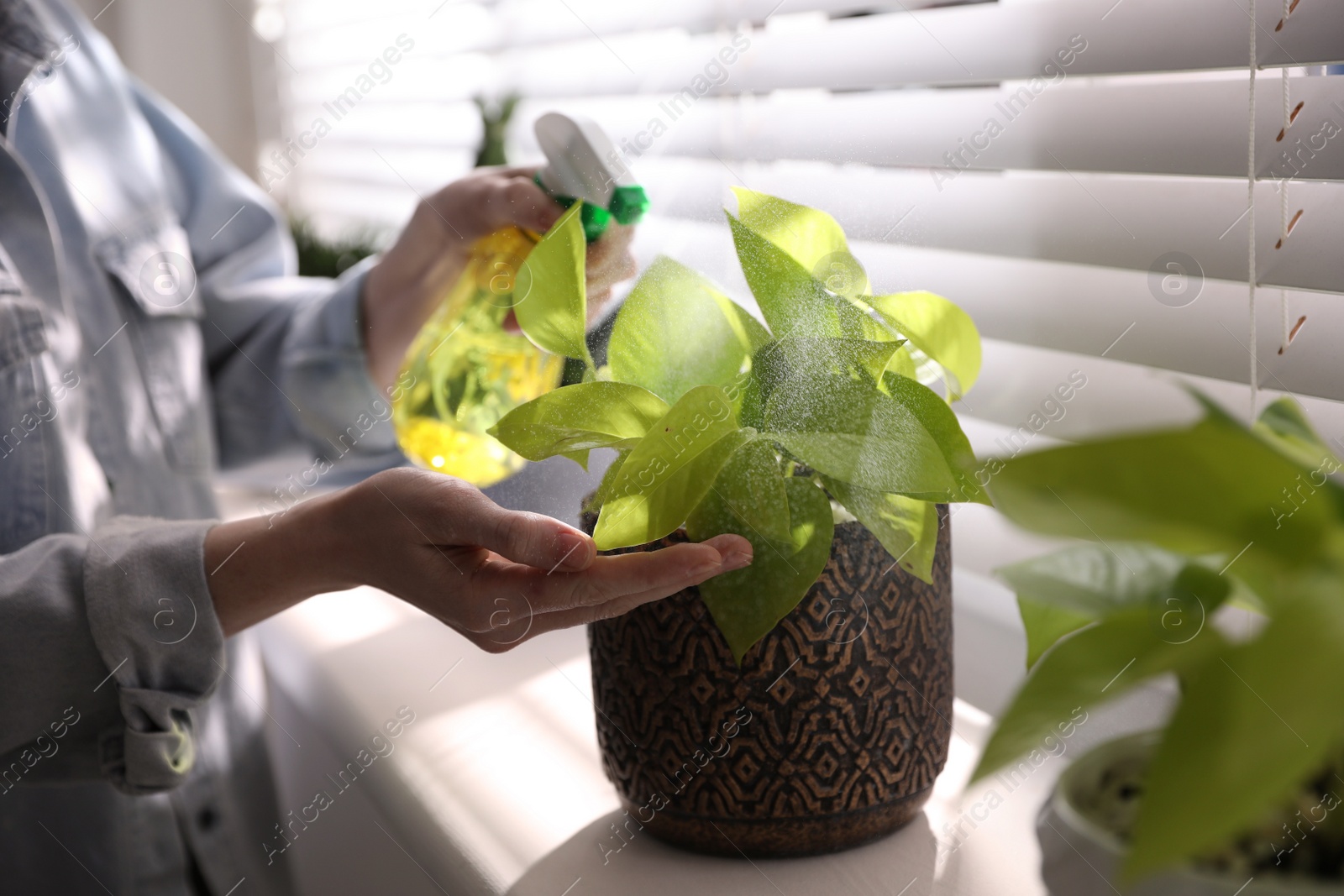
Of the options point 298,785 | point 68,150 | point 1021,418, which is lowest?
point 298,785

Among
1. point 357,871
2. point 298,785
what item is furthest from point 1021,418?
point 298,785

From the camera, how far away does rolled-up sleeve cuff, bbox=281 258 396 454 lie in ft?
2.35

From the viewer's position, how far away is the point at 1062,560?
0.21m

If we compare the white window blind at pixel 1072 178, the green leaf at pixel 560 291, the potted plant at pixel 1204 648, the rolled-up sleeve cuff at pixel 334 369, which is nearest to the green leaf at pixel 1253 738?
the potted plant at pixel 1204 648

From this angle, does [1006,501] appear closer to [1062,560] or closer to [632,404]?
[1062,560]

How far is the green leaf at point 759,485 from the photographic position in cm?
30

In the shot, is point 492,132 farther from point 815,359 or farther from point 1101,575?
point 1101,575

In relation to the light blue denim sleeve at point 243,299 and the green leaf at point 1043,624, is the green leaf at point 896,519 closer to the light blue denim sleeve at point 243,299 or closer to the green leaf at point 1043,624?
the green leaf at point 1043,624

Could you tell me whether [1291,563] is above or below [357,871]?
above

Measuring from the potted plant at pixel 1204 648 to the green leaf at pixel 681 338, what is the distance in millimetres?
139

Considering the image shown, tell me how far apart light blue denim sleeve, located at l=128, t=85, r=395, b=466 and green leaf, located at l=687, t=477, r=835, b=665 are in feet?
1.74

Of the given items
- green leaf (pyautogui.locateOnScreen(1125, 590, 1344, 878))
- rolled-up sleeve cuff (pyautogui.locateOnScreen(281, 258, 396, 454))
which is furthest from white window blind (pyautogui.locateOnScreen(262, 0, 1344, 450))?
rolled-up sleeve cuff (pyautogui.locateOnScreen(281, 258, 396, 454))

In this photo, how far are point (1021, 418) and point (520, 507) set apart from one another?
0.17 m

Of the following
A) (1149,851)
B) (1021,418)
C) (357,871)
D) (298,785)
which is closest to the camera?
(1149,851)
